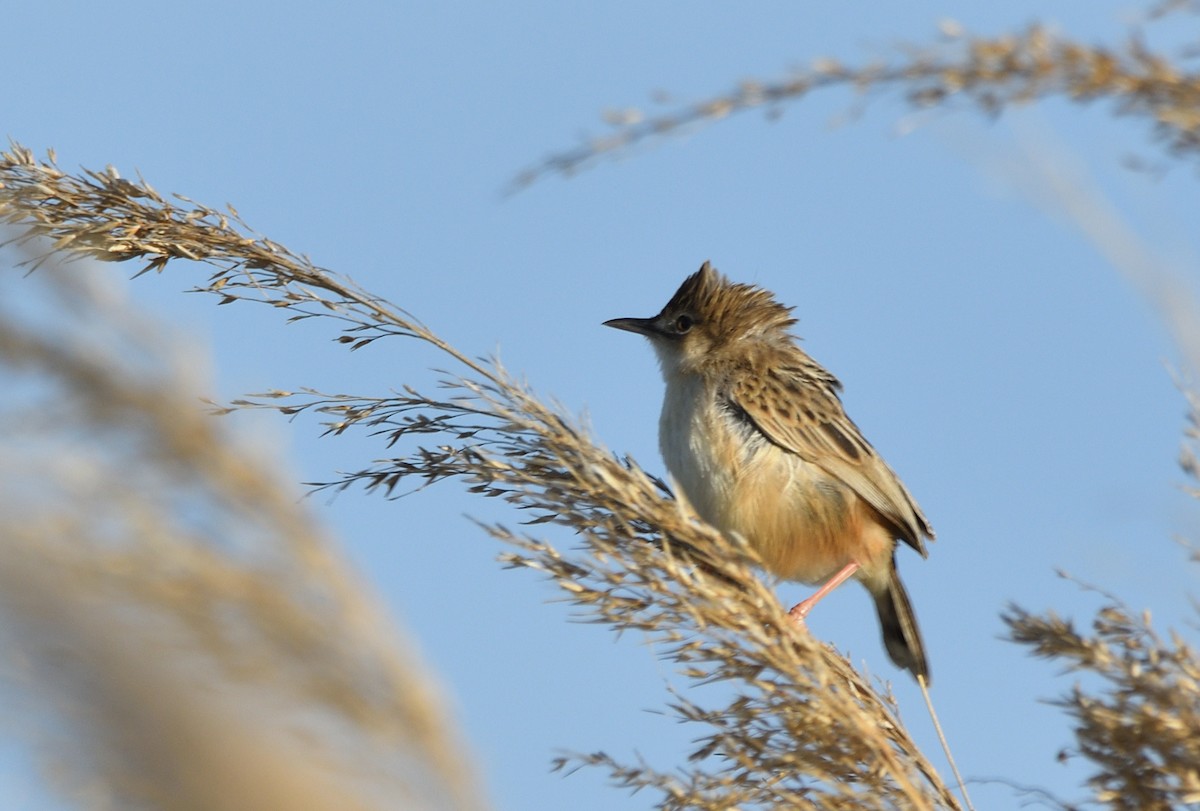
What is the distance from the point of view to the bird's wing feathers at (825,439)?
527 centimetres

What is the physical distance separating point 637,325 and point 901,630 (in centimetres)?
190

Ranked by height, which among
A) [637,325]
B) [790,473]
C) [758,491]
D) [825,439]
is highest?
[637,325]

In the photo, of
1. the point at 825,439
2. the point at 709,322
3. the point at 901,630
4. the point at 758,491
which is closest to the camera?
the point at 758,491

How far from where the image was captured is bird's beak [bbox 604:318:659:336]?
20.1ft

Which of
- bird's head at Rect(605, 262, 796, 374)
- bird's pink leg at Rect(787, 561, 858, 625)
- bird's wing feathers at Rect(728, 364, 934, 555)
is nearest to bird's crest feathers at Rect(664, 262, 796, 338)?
bird's head at Rect(605, 262, 796, 374)

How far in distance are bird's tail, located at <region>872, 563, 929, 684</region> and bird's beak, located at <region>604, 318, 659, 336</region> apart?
1.59 meters

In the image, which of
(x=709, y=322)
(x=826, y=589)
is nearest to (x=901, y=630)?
(x=826, y=589)

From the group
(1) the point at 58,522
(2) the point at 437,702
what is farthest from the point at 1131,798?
(1) the point at 58,522

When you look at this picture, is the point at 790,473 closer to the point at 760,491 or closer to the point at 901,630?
the point at 760,491

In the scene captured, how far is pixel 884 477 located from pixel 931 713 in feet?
8.17

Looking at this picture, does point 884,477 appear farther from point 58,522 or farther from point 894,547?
point 58,522

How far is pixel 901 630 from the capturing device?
5.76 m

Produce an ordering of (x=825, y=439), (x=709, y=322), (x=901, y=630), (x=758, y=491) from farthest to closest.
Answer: (x=709, y=322)
(x=901, y=630)
(x=825, y=439)
(x=758, y=491)

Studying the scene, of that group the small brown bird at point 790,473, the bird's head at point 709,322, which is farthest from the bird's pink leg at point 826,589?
the bird's head at point 709,322
